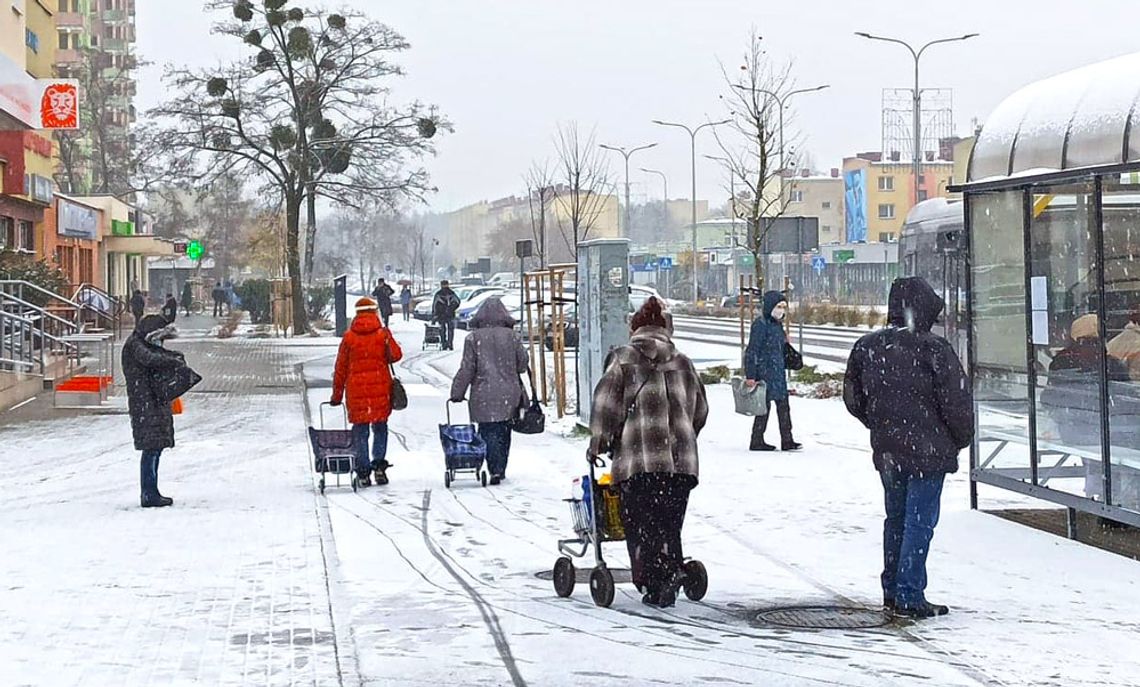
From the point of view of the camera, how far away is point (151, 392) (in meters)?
13.7

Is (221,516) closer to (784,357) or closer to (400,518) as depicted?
(400,518)

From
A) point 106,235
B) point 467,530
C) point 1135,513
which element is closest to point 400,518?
point 467,530

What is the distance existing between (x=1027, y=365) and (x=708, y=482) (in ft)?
11.3

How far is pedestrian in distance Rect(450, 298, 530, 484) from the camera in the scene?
14.5 m

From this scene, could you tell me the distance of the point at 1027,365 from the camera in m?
12.0

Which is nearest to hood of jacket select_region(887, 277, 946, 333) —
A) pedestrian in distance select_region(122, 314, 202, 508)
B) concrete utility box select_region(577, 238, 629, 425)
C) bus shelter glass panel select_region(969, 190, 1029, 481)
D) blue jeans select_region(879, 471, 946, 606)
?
blue jeans select_region(879, 471, 946, 606)

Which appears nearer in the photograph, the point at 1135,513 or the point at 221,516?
the point at 1135,513

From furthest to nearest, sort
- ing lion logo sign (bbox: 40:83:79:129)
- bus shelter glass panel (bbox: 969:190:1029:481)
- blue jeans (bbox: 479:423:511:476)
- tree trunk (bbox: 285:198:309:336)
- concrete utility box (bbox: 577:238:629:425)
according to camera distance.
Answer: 1. tree trunk (bbox: 285:198:309:336)
2. ing lion logo sign (bbox: 40:83:79:129)
3. concrete utility box (bbox: 577:238:629:425)
4. blue jeans (bbox: 479:423:511:476)
5. bus shelter glass panel (bbox: 969:190:1029:481)

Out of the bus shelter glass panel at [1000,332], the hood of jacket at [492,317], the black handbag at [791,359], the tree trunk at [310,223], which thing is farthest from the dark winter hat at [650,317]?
the tree trunk at [310,223]

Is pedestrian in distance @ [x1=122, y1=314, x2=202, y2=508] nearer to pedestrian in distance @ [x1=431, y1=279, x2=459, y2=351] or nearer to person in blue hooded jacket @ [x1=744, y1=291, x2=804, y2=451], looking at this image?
person in blue hooded jacket @ [x1=744, y1=291, x2=804, y2=451]

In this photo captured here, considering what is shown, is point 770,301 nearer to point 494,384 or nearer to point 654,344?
point 494,384

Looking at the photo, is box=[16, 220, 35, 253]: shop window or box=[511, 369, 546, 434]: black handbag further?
box=[16, 220, 35, 253]: shop window

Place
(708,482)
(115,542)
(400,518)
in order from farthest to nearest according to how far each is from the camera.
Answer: (708,482)
(400,518)
(115,542)

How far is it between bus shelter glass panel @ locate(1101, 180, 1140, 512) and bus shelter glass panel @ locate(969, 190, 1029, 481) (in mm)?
975
